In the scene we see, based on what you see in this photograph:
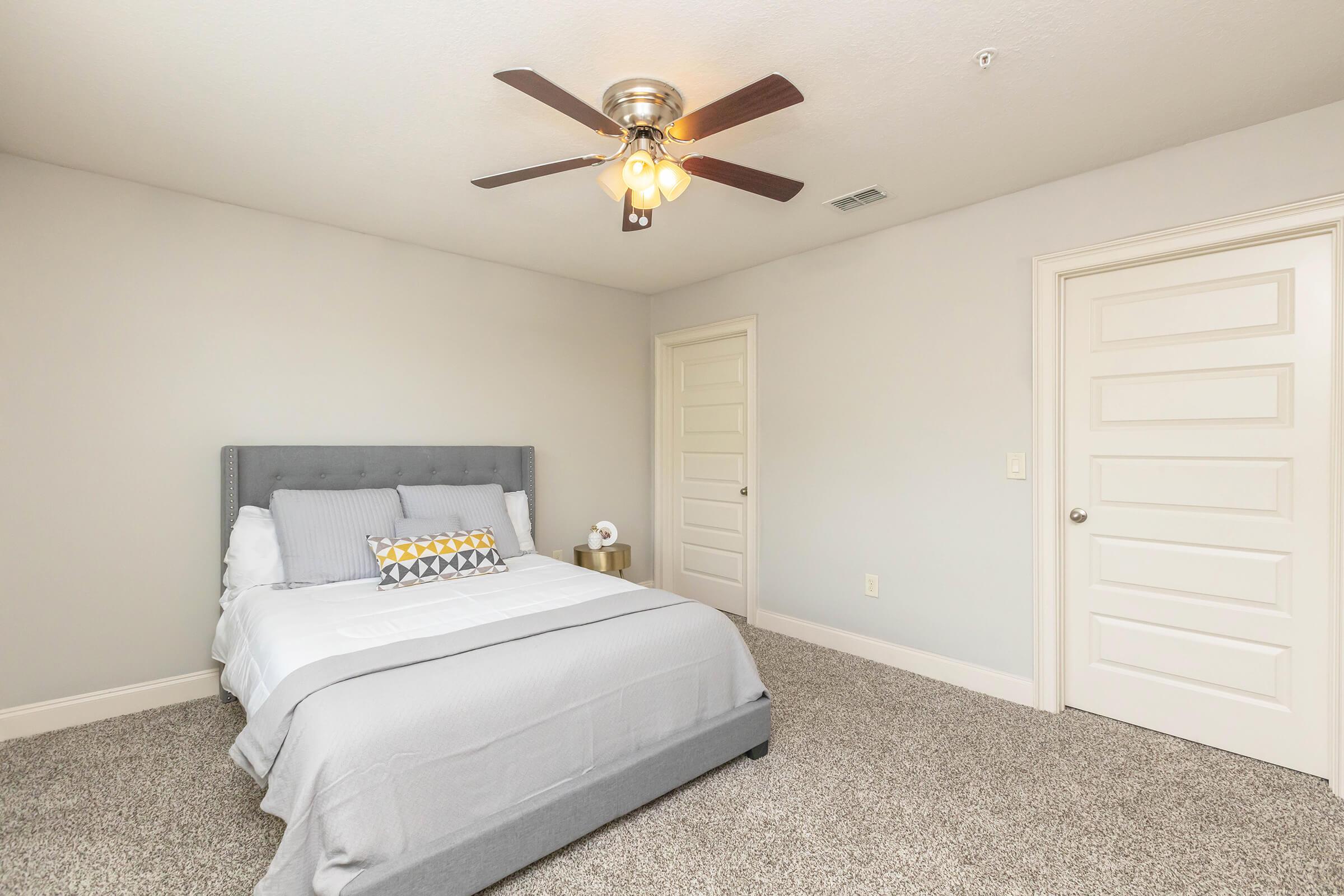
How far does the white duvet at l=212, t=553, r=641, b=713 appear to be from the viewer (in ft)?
6.57

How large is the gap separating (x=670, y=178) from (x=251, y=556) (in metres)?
2.53

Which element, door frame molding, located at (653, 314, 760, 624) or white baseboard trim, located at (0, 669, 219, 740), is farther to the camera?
door frame molding, located at (653, 314, 760, 624)

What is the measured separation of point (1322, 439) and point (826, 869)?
2.34 meters

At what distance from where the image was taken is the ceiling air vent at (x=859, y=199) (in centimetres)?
289

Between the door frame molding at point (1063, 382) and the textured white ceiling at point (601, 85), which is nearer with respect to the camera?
the textured white ceiling at point (601, 85)

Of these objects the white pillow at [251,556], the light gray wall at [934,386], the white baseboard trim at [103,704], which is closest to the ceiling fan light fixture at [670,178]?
the light gray wall at [934,386]

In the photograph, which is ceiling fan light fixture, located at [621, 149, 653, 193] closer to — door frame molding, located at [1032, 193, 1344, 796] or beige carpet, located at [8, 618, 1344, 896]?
door frame molding, located at [1032, 193, 1344, 796]

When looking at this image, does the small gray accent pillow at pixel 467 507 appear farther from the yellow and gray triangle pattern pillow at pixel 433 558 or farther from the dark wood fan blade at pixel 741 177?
the dark wood fan blade at pixel 741 177

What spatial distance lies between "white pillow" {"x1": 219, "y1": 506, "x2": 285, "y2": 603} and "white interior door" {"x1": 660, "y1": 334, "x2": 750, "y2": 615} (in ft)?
8.71

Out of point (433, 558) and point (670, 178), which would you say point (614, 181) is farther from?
point (433, 558)

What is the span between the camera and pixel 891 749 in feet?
8.11

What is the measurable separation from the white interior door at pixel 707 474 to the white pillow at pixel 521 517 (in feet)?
4.29

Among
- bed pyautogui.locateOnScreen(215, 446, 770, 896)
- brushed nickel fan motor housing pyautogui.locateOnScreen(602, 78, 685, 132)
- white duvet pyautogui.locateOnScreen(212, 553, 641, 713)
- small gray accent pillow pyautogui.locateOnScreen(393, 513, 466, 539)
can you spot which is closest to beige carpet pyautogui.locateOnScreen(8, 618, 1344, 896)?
bed pyautogui.locateOnScreen(215, 446, 770, 896)

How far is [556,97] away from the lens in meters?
1.66
